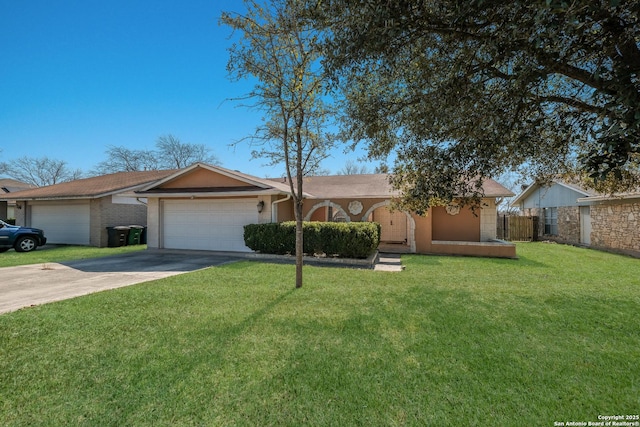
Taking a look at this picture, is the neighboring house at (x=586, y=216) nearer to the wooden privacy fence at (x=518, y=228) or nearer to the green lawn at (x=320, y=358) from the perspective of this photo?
the wooden privacy fence at (x=518, y=228)

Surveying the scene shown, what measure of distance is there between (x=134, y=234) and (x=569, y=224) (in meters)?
25.1

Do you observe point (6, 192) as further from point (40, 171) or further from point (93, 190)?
point (93, 190)

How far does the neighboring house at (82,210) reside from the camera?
14188mm

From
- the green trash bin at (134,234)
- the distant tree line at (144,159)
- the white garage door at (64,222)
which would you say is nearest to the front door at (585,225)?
the green trash bin at (134,234)

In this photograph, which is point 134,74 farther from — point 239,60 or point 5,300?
point 5,300

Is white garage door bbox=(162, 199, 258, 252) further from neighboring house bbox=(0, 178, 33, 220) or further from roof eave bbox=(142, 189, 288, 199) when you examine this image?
neighboring house bbox=(0, 178, 33, 220)

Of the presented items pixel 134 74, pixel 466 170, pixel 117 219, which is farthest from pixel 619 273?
pixel 117 219

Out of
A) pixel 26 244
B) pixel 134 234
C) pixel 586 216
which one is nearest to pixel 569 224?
pixel 586 216

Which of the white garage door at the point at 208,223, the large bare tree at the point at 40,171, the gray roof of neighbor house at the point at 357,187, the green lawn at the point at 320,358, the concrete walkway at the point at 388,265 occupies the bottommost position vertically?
the concrete walkway at the point at 388,265

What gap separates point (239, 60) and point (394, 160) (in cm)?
415

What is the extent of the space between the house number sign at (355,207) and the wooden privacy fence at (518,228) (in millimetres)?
11839

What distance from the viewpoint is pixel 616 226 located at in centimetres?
1344

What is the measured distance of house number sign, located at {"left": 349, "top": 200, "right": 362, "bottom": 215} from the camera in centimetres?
1371

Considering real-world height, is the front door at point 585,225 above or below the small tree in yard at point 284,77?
below
